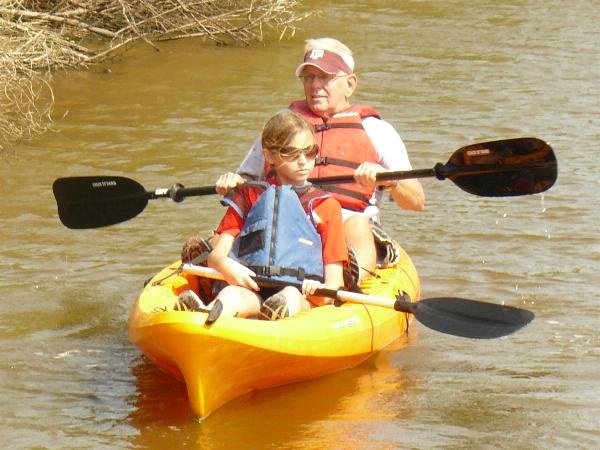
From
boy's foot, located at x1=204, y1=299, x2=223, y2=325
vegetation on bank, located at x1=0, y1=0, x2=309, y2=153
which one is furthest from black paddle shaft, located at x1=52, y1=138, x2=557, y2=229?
vegetation on bank, located at x1=0, y1=0, x2=309, y2=153

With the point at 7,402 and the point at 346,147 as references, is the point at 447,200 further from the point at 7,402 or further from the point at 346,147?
the point at 7,402

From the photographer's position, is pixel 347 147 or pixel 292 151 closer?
pixel 292 151

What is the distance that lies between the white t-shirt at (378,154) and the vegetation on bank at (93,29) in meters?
3.61

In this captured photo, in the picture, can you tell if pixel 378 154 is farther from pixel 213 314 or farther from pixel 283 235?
pixel 213 314

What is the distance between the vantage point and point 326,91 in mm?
5812

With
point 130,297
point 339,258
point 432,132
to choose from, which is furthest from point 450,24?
point 339,258

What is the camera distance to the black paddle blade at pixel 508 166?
548 centimetres

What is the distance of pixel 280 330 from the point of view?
15.7ft

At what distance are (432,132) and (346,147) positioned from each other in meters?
3.94

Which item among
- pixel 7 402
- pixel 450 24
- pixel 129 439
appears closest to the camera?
pixel 129 439

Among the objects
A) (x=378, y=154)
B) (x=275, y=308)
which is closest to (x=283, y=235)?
(x=275, y=308)

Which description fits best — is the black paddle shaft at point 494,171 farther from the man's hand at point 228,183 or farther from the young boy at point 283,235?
the young boy at point 283,235

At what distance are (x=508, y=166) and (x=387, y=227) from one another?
2166mm

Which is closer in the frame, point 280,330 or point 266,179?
point 280,330
